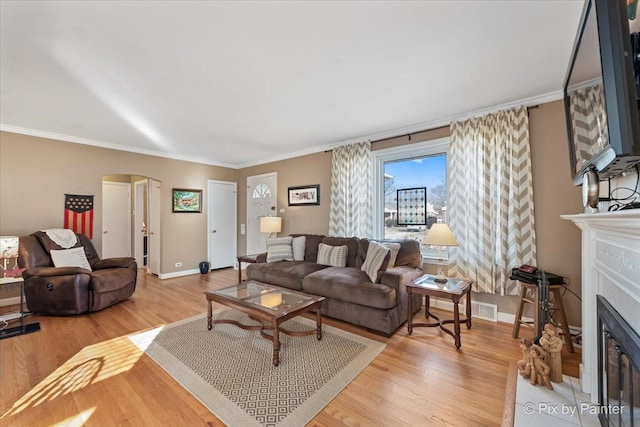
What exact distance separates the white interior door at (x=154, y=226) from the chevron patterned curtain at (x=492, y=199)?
17.2 ft

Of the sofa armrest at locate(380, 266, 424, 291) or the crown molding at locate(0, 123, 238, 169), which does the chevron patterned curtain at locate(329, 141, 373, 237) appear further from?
the crown molding at locate(0, 123, 238, 169)

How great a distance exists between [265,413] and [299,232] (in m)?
3.60

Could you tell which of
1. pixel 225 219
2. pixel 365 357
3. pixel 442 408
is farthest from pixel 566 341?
pixel 225 219

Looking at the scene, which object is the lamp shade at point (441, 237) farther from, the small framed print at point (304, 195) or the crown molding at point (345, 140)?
the small framed print at point (304, 195)

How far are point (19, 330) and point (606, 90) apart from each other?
486cm

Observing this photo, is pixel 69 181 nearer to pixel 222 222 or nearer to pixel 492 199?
pixel 222 222

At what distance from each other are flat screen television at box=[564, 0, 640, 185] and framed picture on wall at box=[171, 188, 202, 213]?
5.80 meters

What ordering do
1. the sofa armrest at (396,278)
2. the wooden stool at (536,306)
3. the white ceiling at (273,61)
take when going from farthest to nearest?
the sofa armrest at (396,278), the wooden stool at (536,306), the white ceiling at (273,61)

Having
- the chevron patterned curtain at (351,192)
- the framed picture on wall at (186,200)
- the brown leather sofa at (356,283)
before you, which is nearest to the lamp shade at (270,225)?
the brown leather sofa at (356,283)

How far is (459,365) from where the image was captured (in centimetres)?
219

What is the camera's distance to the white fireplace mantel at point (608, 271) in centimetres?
106

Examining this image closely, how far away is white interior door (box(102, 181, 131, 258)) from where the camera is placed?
19.4 ft

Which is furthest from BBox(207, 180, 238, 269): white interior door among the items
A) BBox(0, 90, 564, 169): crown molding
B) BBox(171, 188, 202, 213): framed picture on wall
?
BBox(0, 90, 564, 169): crown molding

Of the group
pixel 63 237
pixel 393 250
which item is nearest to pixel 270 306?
pixel 393 250
